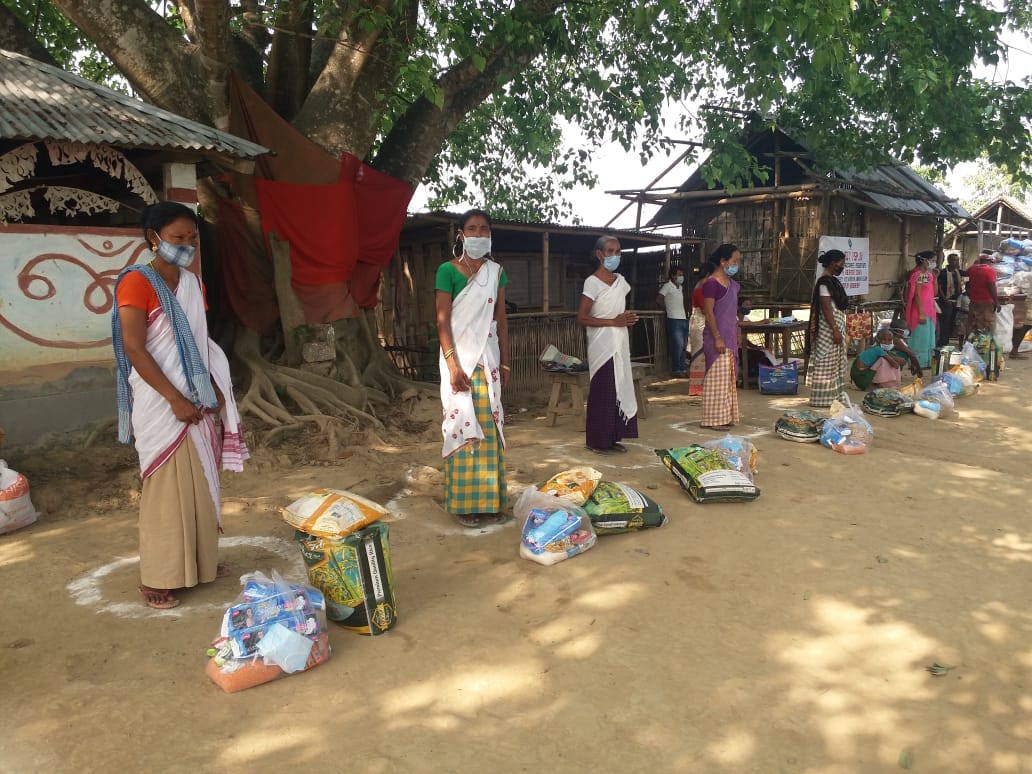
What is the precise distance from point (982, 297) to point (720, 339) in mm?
6855

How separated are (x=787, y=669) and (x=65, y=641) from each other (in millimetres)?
2841

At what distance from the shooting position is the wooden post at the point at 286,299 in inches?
261

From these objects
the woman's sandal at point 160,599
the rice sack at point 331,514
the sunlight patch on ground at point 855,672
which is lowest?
the sunlight patch on ground at point 855,672

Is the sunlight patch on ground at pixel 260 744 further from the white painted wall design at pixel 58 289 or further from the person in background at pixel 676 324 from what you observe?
the person in background at pixel 676 324

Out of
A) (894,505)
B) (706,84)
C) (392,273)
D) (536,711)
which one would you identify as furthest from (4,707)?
(706,84)

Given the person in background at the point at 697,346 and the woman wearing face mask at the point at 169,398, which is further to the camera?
the person in background at the point at 697,346

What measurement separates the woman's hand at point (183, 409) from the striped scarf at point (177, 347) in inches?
2.9

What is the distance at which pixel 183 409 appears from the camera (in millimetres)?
2998

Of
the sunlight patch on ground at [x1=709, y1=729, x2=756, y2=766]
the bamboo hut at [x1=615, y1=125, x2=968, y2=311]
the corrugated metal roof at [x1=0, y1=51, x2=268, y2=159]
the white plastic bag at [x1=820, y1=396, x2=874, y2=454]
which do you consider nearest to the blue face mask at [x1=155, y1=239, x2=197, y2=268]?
the corrugated metal roof at [x1=0, y1=51, x2=268, y2=159]

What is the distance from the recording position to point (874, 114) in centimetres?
945

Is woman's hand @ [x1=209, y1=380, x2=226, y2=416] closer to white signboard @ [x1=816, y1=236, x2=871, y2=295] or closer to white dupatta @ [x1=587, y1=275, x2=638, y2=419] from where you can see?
white dupatta @ [x1=587, y1=275, x2=638, y2=419]

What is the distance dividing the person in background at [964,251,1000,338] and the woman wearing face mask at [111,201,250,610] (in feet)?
37.1

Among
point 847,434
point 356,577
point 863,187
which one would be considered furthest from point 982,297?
point 356,577

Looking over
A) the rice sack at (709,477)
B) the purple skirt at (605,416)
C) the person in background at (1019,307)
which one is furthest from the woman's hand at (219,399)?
the person in background at (1019,307)
